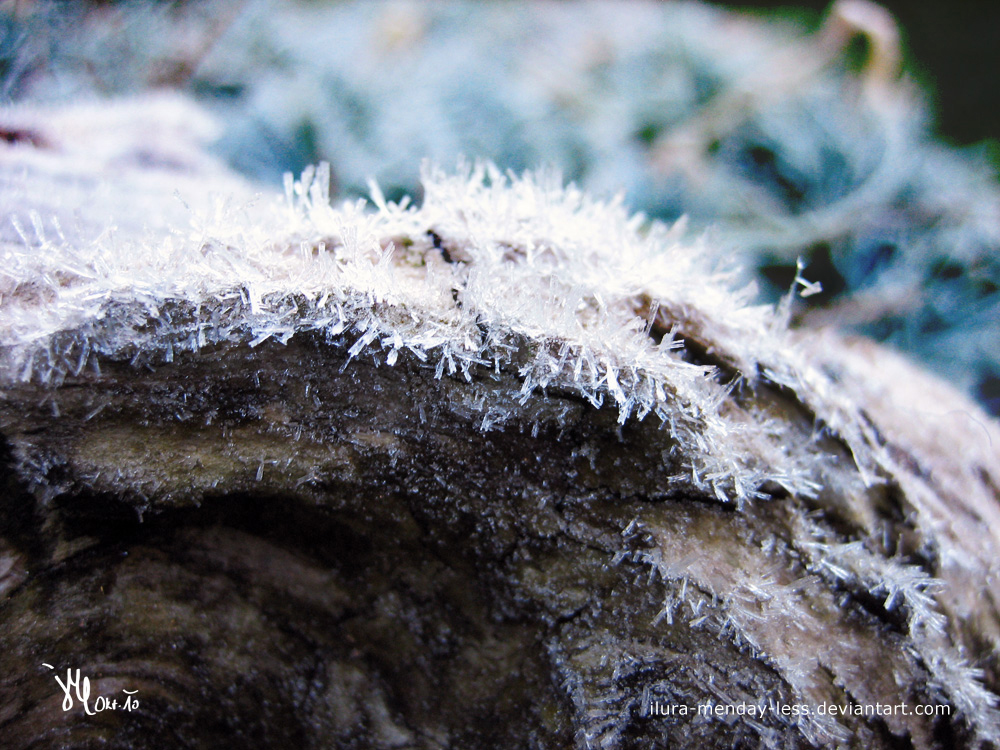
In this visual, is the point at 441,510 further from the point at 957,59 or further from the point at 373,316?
the point at 957,59

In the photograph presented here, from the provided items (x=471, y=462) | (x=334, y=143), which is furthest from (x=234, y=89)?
(x=471, y=462)
